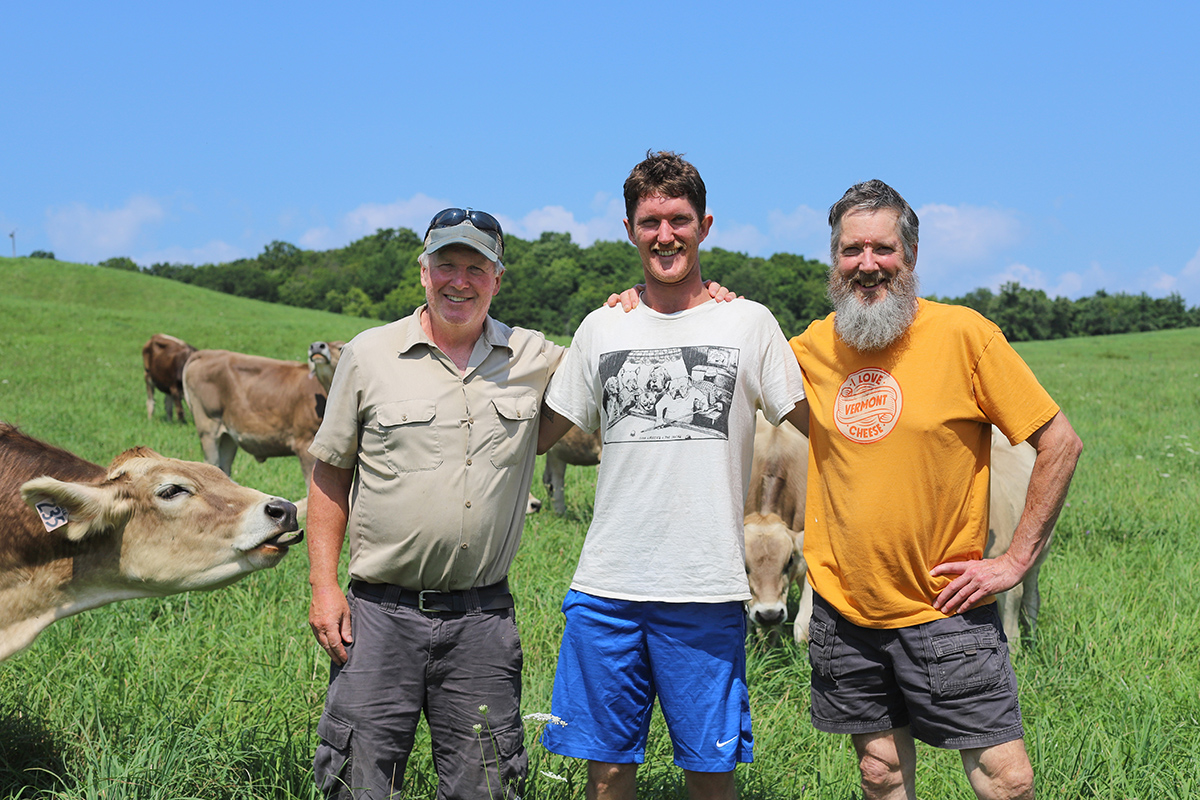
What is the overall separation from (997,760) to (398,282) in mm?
90888

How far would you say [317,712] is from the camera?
438cm

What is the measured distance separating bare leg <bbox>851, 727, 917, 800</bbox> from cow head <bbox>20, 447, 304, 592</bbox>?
7.41 feet

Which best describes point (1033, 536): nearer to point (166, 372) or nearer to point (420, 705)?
point (420, 705)

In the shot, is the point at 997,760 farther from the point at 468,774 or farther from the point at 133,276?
the point at 133,276

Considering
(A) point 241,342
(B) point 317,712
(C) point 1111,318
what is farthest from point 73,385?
(C) point 1111,318

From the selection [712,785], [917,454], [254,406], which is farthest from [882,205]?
[254,406]

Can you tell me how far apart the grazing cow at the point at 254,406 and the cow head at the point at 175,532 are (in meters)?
7.16

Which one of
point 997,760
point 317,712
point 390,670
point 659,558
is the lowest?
point 317,712

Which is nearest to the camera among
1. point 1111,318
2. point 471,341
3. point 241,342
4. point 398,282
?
point 471,341

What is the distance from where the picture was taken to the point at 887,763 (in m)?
3.07

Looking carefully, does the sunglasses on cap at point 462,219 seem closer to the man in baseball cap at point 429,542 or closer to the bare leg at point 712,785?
the man in baseball cap at point 429,542

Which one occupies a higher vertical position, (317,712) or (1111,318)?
(1111,318)

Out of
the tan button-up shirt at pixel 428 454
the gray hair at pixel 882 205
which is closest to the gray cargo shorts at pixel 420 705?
the tan button-up shirt at pixel 428 454

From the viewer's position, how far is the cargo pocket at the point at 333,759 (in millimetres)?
3064
